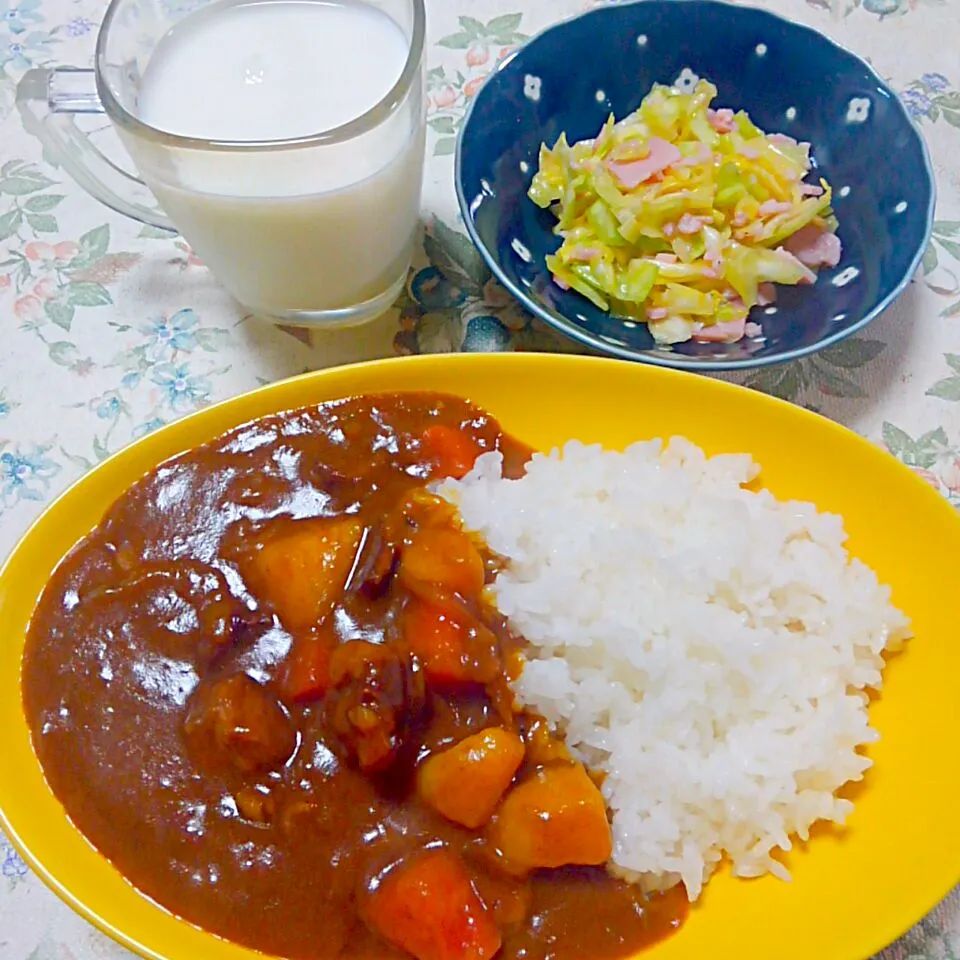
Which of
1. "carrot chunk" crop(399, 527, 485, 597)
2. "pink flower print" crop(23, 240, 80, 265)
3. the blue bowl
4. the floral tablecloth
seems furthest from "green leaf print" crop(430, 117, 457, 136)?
"carrot chunk" crop(399, 527, 485, 597)

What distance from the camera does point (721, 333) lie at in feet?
7.47

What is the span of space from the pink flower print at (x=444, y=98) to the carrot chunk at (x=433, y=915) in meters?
2.12

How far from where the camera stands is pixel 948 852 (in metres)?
1.68

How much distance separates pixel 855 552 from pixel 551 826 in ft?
3.03

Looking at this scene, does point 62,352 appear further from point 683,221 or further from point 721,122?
point 721,122

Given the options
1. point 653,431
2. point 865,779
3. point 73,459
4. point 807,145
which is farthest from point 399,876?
point 807,145

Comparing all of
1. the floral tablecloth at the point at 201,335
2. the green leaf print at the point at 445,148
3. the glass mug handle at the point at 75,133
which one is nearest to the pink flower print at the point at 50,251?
the floral tablecloth at the point at 201,335

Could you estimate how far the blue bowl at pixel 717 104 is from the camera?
223 cm

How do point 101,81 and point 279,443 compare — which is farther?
point 279,443

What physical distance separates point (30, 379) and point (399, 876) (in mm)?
1581

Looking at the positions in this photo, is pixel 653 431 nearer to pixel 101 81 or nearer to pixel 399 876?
pixel 399 876

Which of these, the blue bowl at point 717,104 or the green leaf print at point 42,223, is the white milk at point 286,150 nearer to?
the blue bowl at point 717,104

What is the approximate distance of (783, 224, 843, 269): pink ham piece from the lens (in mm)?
2389

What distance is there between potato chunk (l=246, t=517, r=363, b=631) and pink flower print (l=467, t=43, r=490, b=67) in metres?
1.69
